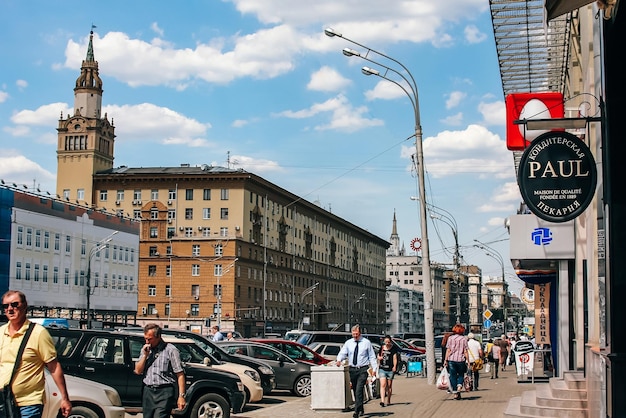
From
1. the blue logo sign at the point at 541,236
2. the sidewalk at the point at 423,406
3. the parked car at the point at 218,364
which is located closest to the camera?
the sidewalk at the point at 423,406

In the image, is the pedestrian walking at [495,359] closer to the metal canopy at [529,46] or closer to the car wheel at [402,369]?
the car wheel at [402,369]

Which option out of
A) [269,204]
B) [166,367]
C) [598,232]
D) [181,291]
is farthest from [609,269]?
[269,204]

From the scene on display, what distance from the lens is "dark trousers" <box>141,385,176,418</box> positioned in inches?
424

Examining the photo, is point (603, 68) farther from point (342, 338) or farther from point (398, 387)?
point (342, 338)

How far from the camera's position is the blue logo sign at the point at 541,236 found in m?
21.3

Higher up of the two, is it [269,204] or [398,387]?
[269,204]

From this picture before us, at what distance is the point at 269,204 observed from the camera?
106 metres

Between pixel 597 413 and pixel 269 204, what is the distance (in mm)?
95672

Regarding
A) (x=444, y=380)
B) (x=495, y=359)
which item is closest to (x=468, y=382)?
(x=444, y=380)

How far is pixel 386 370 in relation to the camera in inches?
818

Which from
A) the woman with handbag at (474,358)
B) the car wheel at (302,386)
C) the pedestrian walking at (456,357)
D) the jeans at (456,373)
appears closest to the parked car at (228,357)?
the car wheel at (302,386)

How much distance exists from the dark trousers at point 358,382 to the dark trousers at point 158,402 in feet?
20.8


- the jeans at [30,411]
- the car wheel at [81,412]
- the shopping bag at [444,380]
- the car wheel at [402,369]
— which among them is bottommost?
the car wheel at [402,369]

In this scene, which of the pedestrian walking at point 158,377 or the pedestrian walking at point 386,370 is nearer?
the pedestrian walking at point 158,377
